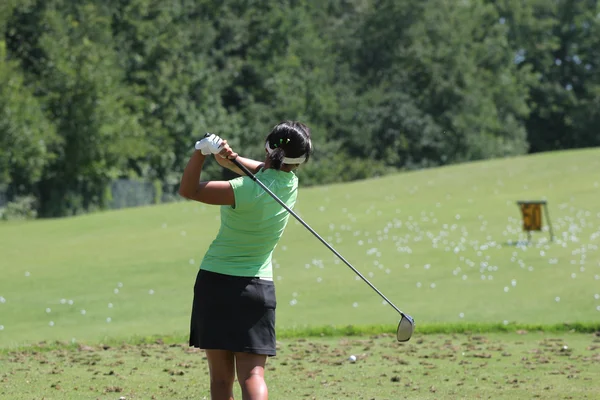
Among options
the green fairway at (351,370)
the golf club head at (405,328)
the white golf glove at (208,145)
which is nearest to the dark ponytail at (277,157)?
the white golf glove at (208,145)

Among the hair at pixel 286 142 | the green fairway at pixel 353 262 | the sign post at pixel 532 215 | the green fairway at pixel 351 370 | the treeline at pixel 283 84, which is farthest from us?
the treeline at pixel 283 84

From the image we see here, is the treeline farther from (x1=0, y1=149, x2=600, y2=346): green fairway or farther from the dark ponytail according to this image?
the dark ponytail

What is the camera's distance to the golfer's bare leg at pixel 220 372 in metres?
4.66

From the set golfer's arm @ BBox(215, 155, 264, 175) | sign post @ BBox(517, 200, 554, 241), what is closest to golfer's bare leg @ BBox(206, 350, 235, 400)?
golfer's arm @ BBox(215, 155, 264, 175)

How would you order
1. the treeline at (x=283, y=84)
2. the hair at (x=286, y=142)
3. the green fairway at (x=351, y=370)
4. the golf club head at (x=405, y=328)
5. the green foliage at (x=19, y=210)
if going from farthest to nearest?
the treeline at (x=283, y=84), the green foliage at (x=19, y=210), the green fairway at (x=351, y=370), the golf club head at (x=405, y=328), the hair at (x=286, y=142)

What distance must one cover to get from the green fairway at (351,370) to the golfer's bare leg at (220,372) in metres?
1.74

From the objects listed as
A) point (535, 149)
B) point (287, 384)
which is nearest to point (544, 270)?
point (287, 384)

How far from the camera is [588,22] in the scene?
2544 inches

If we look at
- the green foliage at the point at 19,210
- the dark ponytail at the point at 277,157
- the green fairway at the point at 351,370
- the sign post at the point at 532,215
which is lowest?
the green fairway at the point at 351,370

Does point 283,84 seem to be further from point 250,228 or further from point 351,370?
point 250,228

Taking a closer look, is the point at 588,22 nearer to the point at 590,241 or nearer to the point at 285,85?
the point at 285,85

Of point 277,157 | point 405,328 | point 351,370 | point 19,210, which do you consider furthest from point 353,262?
point 19,210

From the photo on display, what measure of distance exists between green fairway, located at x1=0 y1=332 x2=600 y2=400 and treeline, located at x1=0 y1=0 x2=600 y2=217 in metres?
31.9

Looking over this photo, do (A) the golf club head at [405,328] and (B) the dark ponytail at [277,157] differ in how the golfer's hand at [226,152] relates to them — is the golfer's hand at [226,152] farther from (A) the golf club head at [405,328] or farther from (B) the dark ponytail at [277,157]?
(A) the golf club head at [405,328]
